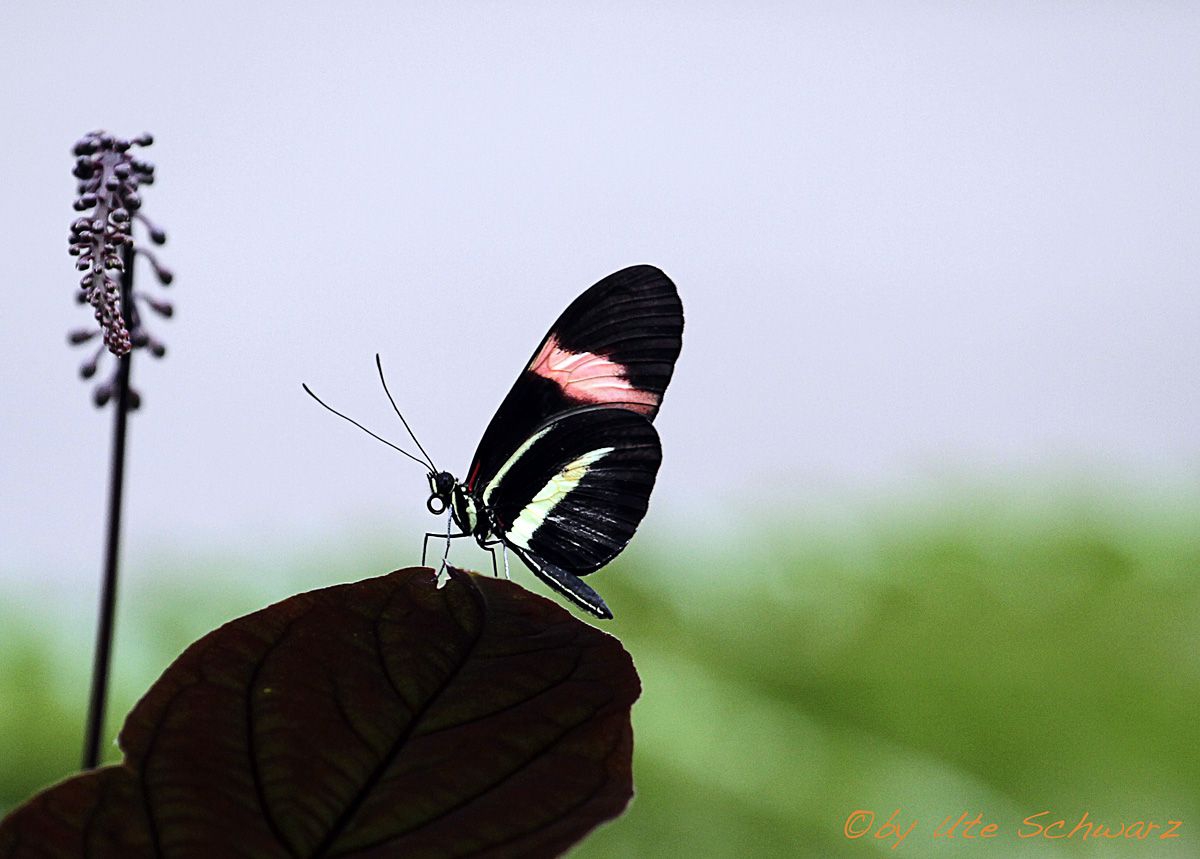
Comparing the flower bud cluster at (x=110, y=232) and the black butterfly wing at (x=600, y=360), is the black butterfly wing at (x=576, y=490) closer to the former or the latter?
the black butterfly wing at (x=600, y=360)

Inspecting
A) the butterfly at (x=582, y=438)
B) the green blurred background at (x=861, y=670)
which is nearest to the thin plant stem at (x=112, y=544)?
the butterfly at (x=582, y=438)

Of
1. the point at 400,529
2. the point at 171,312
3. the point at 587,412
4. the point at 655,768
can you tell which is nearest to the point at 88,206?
the point at 171,312

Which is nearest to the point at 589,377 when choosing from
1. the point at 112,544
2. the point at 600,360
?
the point at 600,360

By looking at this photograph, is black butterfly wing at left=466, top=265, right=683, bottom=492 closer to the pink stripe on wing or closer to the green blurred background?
the pink stripe on wing

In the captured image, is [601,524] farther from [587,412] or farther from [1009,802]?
[1009,802]

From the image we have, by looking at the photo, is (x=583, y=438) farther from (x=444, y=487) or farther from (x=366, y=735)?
(x=366, y=735)

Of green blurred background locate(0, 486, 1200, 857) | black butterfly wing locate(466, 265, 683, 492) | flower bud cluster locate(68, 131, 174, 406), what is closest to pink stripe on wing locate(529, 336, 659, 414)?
black butterfly wing locate(466, 265, 683, 492)
